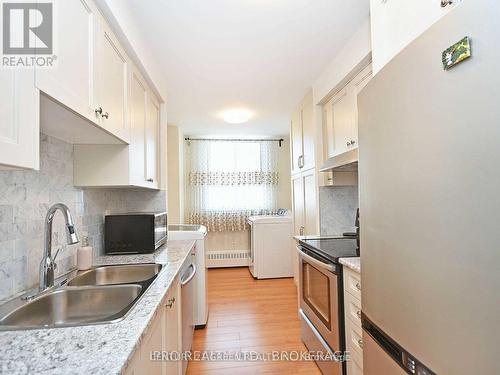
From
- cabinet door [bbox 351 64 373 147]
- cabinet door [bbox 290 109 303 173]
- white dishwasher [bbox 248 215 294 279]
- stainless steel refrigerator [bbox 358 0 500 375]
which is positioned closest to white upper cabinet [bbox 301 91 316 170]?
cabinet door [bbox 290 109 303 173]

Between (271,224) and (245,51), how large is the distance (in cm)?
255

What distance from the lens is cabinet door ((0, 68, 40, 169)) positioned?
662 millimetres

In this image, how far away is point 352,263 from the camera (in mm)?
1408

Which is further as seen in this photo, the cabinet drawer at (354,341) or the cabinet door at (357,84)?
the cabinet door at (357,84)

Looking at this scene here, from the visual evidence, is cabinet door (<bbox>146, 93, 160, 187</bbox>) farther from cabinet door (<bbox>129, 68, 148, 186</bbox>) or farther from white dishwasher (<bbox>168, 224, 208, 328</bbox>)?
white dishwasher (<bbox>168, 224, 208, 328</bbox>)

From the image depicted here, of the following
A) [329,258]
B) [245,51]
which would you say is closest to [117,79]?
[245,51]

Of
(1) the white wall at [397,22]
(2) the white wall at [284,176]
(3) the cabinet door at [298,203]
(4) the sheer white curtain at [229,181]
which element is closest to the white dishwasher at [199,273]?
(3) the cabinet door at [298,203]

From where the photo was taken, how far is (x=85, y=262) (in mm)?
1497

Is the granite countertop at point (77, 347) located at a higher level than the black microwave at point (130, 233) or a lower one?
lower

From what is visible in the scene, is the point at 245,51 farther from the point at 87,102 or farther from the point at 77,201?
the point at 77,201

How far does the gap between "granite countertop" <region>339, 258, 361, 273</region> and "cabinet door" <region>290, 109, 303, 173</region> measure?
1.73 m

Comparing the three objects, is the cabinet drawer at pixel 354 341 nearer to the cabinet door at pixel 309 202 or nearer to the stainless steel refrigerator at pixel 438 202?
the stainless steel refrigerator at pixel 438 202

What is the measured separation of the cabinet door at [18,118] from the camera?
66 centimetres

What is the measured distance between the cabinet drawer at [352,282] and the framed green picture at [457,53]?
1.05m
